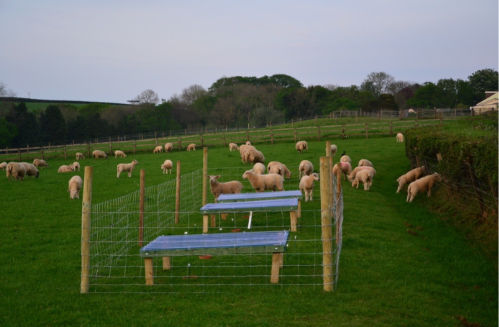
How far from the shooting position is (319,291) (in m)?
7.55

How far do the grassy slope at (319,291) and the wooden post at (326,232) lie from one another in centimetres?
23

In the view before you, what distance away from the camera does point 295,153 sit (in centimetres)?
3219

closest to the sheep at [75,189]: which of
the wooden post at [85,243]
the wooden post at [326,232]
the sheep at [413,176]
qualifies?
the wooden post at [85,243]

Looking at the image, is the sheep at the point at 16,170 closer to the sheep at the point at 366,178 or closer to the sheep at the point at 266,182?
the sheep at the point at 266,182

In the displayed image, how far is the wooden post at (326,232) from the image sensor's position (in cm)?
755

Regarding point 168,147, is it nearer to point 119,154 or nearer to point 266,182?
point 119,154

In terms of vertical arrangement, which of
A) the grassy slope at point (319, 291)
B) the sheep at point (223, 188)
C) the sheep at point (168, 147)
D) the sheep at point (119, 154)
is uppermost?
the sheep at point (168, 147)

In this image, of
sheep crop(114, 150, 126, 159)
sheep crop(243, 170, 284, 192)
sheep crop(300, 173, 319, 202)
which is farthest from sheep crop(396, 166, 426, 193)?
sheep crop(114, 150, 126, 159)

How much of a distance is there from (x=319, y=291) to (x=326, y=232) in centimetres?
88

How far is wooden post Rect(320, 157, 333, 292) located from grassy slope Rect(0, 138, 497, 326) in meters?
0.23

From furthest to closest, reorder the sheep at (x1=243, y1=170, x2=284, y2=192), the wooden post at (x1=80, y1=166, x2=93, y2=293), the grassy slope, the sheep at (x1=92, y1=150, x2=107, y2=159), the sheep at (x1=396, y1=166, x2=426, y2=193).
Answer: the sheep at (x1=92, y1=150, x2=107, y2=159) → the sheep at (x1=396, y1=166, x2=426, y2=193) → the sheep at (x1=243, y1=170, x2=284, y2=192) → the wooden post at (x1=80, y1=166, x2=93, y2=293) → the grassy slope

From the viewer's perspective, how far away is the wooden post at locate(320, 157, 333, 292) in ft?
24.8

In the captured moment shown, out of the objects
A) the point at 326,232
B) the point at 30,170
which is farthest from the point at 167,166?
the point at 326,232

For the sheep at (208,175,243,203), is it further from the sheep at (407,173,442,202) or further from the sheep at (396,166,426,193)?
the sheep at (396,166,426,193)
